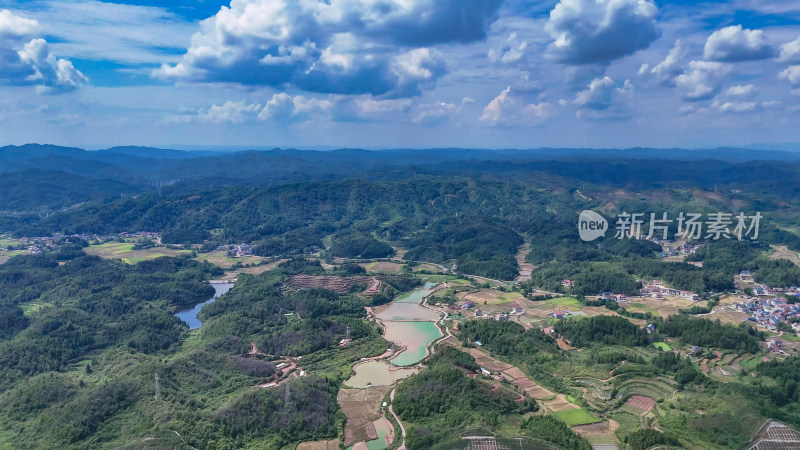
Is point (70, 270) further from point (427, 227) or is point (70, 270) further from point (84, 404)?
point (427, 227)

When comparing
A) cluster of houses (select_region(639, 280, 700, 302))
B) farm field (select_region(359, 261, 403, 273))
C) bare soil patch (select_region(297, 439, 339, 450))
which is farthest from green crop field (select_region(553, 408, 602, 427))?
farm field (select_region(359, 261, 403, 273))

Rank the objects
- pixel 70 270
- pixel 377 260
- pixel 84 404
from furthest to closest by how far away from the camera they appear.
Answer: pixel 377 260 < pixel 70 270 < pixel 84 404

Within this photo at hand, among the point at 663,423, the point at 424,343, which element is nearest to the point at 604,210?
the point at 424,343

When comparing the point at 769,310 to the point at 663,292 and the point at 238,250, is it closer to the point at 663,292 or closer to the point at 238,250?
the point at 663,292

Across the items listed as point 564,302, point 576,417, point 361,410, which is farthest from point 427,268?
point 576,417

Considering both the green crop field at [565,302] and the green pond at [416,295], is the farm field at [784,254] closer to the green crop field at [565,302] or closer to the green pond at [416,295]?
the green crop field at [565,302]

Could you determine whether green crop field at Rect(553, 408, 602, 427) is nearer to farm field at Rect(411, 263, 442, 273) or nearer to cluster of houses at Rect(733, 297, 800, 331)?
cluster of houses at Rect(733, 297, 800, 331)

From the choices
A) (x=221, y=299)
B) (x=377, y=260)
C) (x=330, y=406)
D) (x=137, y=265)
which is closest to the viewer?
(x=330, y=406)
